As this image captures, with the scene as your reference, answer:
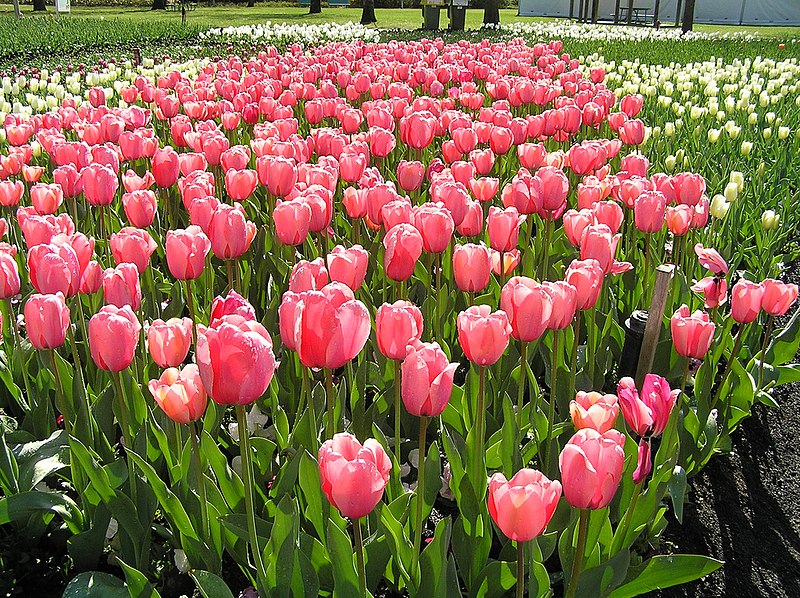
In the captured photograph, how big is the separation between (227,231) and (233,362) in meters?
1.04

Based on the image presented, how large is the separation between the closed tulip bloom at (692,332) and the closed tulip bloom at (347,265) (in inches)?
32.0

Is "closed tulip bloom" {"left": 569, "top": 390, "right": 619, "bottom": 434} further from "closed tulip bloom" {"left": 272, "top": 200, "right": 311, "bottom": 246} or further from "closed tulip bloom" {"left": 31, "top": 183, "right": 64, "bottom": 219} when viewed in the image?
"closed tulip bloom" {"left": 31, "top": 183, "right": 64, "bottom": 219}

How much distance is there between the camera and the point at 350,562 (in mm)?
1471

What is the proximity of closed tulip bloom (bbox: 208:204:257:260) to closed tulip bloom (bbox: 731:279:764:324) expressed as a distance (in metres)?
1.38

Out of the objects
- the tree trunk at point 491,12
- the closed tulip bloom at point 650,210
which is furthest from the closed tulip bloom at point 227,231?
the tree trunk at point 491,12

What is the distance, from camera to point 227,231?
7.23 ft

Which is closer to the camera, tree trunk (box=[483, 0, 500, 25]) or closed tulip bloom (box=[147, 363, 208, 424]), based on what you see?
closed tulip bloom (box=[147, 363, 208, 424])

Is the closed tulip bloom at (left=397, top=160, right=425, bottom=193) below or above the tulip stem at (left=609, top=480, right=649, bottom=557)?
above

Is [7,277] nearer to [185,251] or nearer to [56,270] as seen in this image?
[56,270]

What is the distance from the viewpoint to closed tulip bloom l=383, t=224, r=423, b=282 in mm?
2027

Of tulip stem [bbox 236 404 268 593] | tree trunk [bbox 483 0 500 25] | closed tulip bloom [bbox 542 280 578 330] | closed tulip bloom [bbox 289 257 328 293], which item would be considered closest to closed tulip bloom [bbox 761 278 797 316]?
closed tulip bloom [bbox 542 280 578 330]

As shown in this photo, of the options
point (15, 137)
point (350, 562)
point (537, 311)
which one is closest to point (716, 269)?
point (537, 311)

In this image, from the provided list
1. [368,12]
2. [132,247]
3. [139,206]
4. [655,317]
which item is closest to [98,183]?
[139,206]

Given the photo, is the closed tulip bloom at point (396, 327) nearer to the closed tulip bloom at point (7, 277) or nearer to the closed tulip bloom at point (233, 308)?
the closed tulip bloom at point (233, 308)
